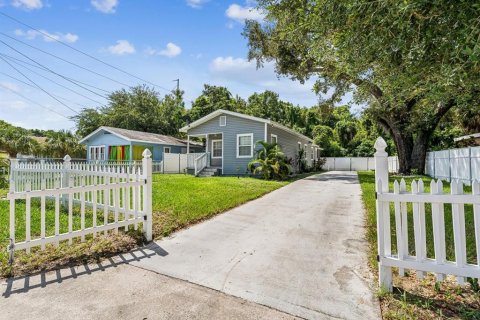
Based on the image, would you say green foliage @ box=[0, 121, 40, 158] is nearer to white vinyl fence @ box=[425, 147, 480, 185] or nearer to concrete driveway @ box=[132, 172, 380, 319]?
concrete driveway @ box=[132, 172, 380, 319]

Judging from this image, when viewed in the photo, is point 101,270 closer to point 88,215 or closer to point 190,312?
point 190,312

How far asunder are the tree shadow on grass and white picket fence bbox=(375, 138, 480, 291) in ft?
9.70

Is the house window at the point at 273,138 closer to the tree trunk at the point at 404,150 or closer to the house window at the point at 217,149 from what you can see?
the house window at the point at 217,149

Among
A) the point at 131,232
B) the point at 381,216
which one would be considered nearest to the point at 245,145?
the point at 131,232

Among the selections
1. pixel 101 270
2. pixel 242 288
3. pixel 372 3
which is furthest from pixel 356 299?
pixel 372 3

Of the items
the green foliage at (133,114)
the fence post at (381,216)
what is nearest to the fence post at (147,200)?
the fence post at (381,216)

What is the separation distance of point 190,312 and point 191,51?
55.9 feet

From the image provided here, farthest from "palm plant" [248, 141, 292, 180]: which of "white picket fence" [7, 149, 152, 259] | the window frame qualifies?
the window frame

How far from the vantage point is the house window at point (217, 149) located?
Result: 18498 millimetres

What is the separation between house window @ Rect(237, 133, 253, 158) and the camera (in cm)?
1628

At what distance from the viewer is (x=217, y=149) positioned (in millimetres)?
18672

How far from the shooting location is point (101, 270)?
134 inches

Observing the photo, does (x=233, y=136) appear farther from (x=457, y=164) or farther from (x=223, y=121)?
(x=457, y=164)

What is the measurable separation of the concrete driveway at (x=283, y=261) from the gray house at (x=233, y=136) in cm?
997
